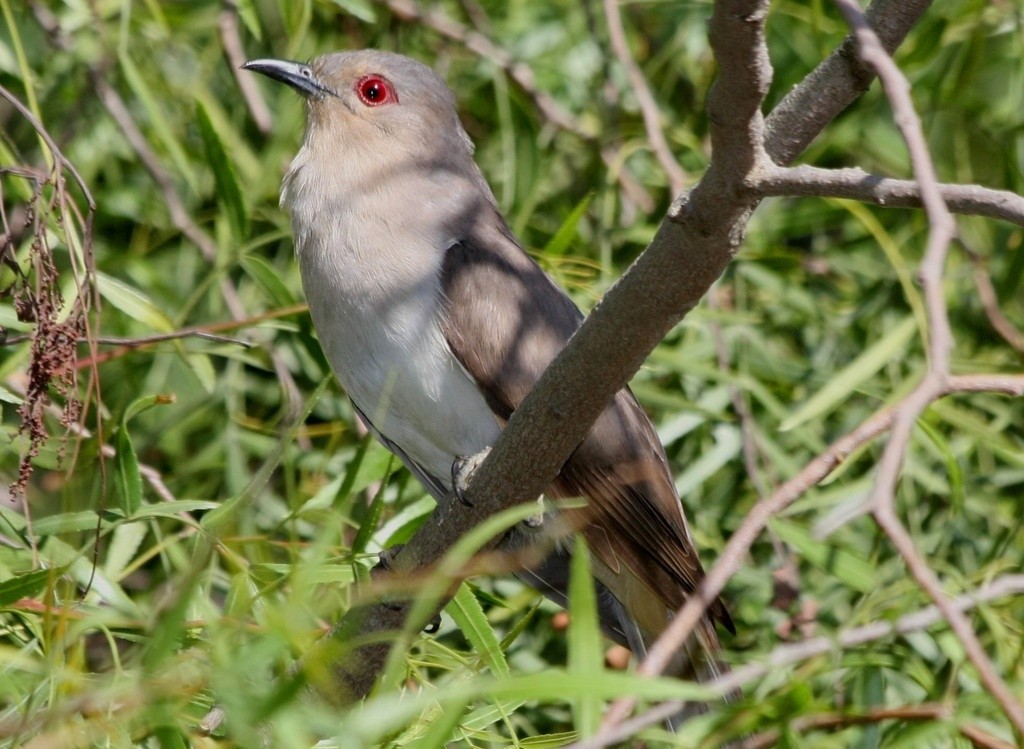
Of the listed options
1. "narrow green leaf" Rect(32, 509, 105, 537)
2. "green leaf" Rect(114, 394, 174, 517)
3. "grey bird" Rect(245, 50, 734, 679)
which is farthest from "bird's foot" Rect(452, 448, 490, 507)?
"narrow green leaf" Rect(32, 509, 105, 537)

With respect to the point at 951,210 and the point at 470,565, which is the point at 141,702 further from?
the point at 951,210

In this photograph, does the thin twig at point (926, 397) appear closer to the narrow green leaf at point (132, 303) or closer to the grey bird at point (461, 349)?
the grey bird at point (461, 349)

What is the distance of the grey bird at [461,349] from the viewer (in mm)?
3420

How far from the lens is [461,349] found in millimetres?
3438

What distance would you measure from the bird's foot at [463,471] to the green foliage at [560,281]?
0.19 meters

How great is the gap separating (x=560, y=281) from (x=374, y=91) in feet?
2.56

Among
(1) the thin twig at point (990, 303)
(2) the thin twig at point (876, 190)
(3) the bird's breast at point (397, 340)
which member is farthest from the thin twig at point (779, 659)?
(1) the thin twig at point (990, 303)

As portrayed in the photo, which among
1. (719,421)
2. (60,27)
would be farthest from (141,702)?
(60,27)

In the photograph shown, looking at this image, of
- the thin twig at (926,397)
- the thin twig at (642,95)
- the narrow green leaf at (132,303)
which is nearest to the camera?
the thin twig at (926,397)

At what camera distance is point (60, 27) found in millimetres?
4395

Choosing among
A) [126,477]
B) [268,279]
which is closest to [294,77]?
[268,279]

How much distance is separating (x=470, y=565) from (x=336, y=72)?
2274 millimetres

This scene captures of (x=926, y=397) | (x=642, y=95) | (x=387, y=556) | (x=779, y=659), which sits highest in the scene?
(x=642, y=95)

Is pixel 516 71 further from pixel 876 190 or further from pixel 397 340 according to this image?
pixel 876 190
